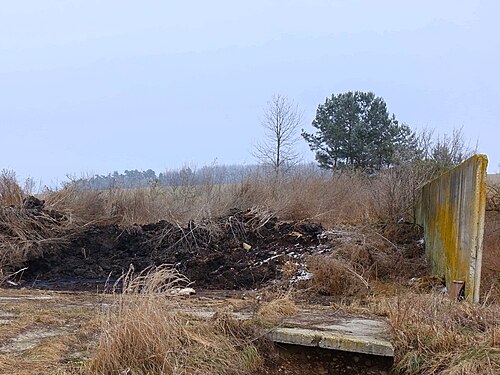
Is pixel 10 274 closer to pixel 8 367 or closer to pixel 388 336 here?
pixel 8 367

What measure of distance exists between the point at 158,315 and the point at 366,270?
5938mm

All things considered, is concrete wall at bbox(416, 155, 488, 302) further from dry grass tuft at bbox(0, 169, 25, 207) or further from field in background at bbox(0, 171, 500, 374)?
dry grass tuft at bbox(0, 169, 25, 207)

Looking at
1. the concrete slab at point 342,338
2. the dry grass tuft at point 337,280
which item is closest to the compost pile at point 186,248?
the dry grass tuft at point 337,280

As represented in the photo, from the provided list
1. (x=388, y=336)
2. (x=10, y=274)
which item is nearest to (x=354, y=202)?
(x=10, y=274)

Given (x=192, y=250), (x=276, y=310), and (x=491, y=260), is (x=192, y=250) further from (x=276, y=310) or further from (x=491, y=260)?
(x=276, y=310)

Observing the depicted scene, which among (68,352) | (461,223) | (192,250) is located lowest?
(68,352)

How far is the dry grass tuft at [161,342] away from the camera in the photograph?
3.54 meters

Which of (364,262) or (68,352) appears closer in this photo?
(68,352)

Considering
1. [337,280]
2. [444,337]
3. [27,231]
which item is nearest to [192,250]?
[27,231]

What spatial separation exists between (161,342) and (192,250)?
25.6ft

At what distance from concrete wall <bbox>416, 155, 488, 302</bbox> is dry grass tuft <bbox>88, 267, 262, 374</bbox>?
8.50 ft

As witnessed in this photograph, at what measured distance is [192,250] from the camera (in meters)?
11.5

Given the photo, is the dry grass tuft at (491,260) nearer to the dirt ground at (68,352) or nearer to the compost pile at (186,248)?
the dirt ground at (68,352)

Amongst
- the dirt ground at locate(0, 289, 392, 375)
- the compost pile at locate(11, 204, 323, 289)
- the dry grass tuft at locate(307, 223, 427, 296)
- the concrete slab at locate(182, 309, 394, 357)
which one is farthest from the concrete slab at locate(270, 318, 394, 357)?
the compost pile at locate(11, 204, 323, 289)
